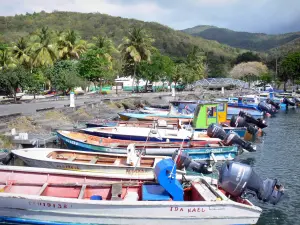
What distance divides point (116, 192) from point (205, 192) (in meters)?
2.74

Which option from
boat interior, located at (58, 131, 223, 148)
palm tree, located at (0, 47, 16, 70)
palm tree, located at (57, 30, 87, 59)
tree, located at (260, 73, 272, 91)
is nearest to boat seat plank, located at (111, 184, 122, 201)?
boat interior, located at (58, 131, 223, 148)

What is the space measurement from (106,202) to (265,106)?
3374cm

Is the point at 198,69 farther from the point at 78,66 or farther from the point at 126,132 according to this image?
the point at 126,132

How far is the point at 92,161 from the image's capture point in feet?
50.0

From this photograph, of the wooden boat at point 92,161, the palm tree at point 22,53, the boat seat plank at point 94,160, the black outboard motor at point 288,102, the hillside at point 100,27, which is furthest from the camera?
the hillside at point 100,27

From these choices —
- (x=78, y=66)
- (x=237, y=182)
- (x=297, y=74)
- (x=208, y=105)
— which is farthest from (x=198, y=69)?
(x=237, y=182)

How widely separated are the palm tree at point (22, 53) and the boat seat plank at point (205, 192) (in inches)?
2078

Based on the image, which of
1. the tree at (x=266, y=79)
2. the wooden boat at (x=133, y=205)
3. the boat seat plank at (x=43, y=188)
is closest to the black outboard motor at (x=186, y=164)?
the wooden boat at (x=133, y=205)

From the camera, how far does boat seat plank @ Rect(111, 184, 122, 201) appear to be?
10.4 meters

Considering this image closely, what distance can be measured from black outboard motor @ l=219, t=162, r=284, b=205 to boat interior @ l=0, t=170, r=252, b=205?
0.37 metres

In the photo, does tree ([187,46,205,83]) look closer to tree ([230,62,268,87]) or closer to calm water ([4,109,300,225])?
tree ([230,62,268,87])

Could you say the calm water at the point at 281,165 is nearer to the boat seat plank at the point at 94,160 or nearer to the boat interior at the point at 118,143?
the boat interior at the point at 118,143

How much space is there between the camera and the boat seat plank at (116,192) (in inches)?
411

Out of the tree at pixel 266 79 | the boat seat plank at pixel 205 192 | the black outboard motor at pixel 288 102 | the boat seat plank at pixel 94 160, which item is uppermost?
the tree at pixel 266 79
